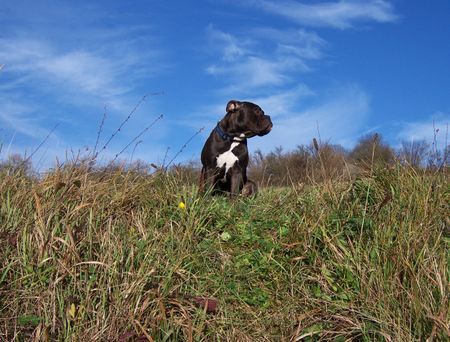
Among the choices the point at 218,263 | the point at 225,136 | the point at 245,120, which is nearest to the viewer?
the point at 218,263

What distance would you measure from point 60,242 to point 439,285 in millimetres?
2351

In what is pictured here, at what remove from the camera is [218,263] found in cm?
388

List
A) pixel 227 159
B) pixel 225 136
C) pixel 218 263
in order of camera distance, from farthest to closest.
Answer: pixel 225 136 → pixel 227 159 → pixel 218 263

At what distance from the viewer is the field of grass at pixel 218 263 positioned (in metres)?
3.05

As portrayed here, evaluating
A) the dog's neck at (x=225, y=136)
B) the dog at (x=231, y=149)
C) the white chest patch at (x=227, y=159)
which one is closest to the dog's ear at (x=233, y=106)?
the dog at (x=231, y=149)

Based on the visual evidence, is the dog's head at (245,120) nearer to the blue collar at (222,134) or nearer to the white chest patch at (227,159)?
the blue collar at (222,134)

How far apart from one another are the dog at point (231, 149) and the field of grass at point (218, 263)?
2.92 m

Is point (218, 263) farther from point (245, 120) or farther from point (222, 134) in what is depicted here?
point (245, 120)

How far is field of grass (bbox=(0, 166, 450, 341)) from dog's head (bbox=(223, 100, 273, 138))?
3349 millimetres

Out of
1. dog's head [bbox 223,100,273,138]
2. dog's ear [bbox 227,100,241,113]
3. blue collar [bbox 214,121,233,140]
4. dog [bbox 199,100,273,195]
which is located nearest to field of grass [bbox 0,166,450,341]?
dog [bbox 199,100,273,195]

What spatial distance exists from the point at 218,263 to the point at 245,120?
429 centimetres

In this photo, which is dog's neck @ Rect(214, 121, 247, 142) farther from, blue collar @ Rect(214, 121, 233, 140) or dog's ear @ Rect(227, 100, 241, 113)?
dog's ear @ Rect(227, 100, 241, 113)

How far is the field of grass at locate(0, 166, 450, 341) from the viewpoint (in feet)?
10.0

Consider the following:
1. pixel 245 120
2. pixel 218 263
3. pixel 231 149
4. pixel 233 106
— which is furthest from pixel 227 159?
pixel 218 263
